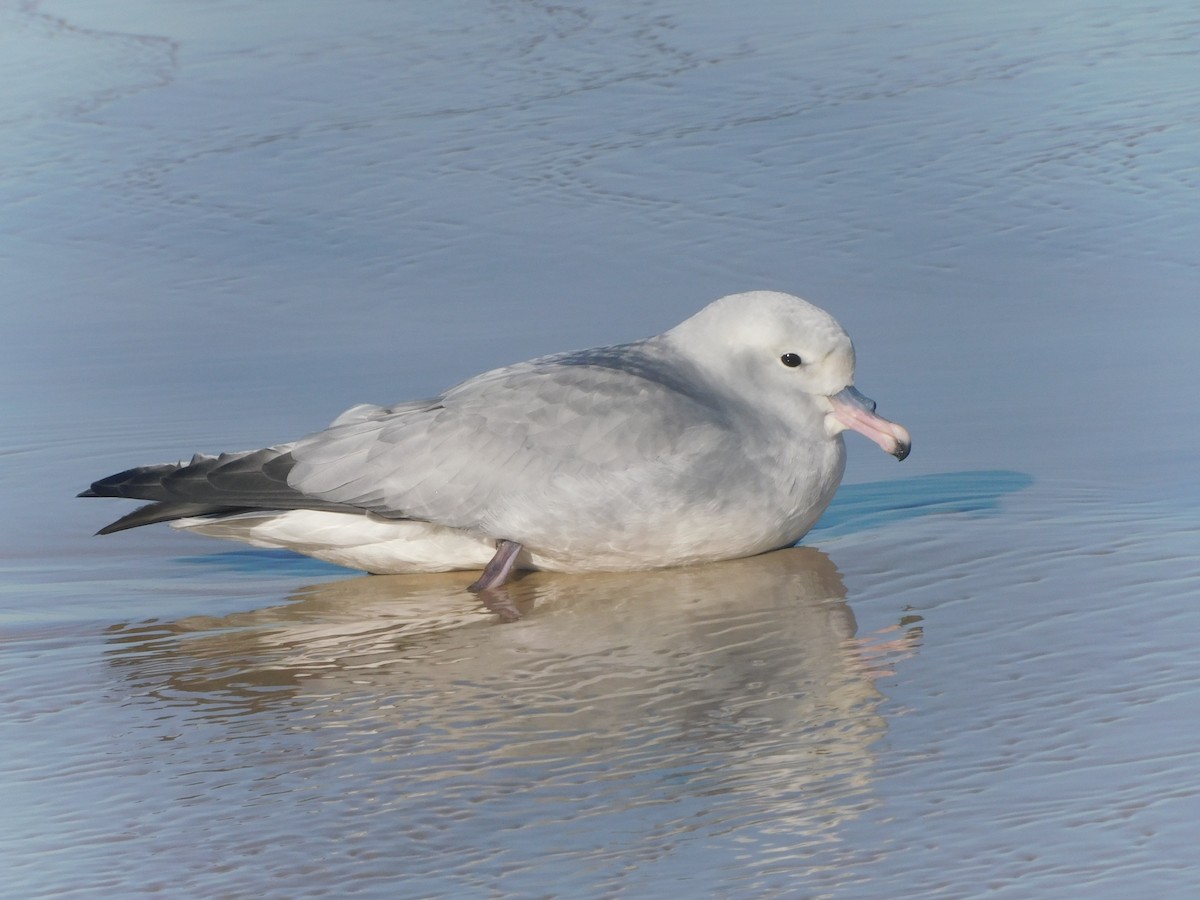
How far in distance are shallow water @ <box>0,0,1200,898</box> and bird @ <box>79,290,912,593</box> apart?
5.1 inches

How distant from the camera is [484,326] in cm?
765

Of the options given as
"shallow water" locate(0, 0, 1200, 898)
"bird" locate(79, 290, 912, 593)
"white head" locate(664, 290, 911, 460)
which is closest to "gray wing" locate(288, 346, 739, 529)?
"bird" locate(79, 290, 912, 593)

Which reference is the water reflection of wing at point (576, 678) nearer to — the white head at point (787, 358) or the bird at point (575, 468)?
the bird at point (575, 468)

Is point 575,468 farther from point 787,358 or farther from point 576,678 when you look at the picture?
point 576,678

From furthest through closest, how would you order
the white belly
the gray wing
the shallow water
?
the white belly, the gray wing, the shallow water

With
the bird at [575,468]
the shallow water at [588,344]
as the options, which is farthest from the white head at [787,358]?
the shallow water at [588,344]

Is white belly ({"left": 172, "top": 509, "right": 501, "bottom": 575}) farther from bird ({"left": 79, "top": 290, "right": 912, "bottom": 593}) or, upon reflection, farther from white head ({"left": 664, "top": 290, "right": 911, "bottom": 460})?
white head ({"left": 664, "top": 290, "right": 911, "bottom": 460})

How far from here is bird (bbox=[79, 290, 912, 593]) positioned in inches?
205

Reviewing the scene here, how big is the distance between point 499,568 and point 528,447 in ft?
1.14

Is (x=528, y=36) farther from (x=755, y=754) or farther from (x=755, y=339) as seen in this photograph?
(x=755, y=754)

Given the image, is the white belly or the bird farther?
the white belly

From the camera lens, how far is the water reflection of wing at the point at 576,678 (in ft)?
12.7

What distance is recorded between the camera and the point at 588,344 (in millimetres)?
7336

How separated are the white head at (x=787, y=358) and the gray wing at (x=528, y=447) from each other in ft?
0.60
